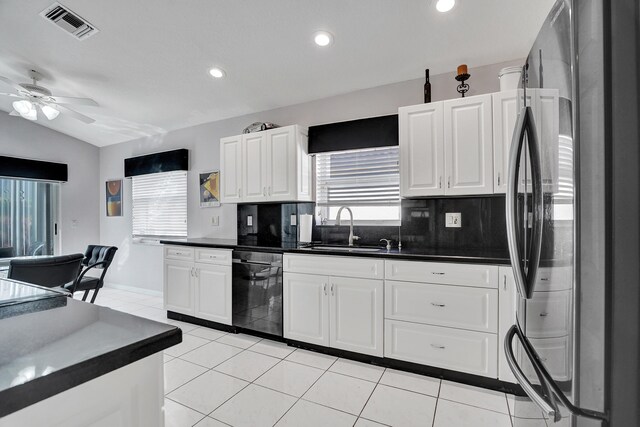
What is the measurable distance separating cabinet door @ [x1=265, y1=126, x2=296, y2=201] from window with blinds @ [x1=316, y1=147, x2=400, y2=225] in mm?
379

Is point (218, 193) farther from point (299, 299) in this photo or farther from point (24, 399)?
point (24, 399)

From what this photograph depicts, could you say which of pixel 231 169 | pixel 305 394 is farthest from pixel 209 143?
pixel 305 394

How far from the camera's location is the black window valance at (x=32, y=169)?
451cm

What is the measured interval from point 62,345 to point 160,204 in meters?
4.67

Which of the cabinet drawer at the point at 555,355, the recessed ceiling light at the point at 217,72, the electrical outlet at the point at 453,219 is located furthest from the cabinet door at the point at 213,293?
the cabinet drawer at the point at 555,355

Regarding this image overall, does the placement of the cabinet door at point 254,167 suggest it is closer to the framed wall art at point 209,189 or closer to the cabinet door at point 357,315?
the framed wall art at point 209,189

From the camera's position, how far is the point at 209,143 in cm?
432

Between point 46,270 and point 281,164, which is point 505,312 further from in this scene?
point 46,270

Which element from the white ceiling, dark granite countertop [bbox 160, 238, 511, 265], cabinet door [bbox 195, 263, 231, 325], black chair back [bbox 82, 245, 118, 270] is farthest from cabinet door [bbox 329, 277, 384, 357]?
black chair back [bbox 82, 245, 118, 270]

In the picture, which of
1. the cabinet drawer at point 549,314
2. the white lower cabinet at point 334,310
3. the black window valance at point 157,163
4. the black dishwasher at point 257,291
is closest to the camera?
the cabinet drawer at point 549,314

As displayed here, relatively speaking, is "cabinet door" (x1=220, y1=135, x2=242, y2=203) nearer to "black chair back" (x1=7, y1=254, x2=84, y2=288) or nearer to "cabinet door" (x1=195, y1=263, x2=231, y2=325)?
"cabinet door" (x1=195, y1=263, x2=231, y2=325)

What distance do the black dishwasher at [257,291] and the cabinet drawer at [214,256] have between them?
0.11m

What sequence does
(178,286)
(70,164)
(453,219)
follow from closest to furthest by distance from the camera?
(453,219) → (178,286) → (70,164)

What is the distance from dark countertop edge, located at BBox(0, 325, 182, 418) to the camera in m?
0.49
